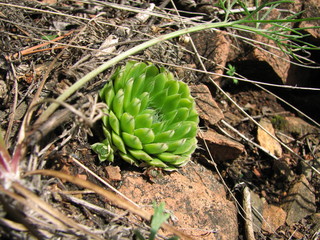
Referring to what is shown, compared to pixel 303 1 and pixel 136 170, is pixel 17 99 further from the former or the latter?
pixel 303 1

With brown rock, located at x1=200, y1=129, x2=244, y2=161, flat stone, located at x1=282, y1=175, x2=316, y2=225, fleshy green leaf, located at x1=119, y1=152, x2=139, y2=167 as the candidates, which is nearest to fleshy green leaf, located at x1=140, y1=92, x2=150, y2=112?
fleshy green leaf, located at x1=119, y1=152, x2=139, y2=167

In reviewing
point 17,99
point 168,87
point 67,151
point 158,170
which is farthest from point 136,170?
point 17,99

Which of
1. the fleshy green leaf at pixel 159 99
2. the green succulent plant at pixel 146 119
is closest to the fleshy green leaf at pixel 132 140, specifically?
the green succulent plant at pixel 146 119

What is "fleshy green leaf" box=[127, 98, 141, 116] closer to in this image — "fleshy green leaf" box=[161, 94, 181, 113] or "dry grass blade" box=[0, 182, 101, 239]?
"fleshy green leaf" box=[161, 94, 181, 113]

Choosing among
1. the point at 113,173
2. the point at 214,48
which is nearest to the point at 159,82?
the point at 113,173

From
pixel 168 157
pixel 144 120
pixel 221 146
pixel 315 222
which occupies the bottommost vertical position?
pixel 315 222

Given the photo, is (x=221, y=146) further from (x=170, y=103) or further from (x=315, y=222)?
(x=315, y=222)

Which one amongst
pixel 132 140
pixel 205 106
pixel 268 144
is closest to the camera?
pixel 132 140

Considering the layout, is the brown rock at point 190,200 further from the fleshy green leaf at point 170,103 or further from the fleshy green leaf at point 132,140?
the fleshy green leaf at point 170,103
